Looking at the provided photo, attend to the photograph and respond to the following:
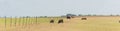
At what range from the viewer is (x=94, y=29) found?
52.2 metres

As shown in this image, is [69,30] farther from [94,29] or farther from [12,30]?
[12,30]

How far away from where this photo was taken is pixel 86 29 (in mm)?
53062

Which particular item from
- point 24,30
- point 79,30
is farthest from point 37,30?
point 79,30

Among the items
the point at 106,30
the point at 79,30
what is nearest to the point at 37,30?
the point at 79,30

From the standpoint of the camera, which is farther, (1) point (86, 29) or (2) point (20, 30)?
(2) point (20, 30)

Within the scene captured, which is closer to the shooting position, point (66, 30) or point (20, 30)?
point (66, 30)

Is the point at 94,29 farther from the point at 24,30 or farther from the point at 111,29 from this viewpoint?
the point at 24,30

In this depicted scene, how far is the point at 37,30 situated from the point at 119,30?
1319 centimetres

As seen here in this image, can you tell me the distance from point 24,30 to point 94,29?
12161 millimetres

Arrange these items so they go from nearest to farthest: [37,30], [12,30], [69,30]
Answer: [69,30]
[37,30]
[12,30]

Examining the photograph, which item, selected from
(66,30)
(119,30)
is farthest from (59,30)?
(119,30)

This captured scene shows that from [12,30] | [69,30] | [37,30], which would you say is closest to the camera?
[69,30]

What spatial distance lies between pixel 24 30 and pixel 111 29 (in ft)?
48.0

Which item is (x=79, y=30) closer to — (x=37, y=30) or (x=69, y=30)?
(x=69, y=30)
